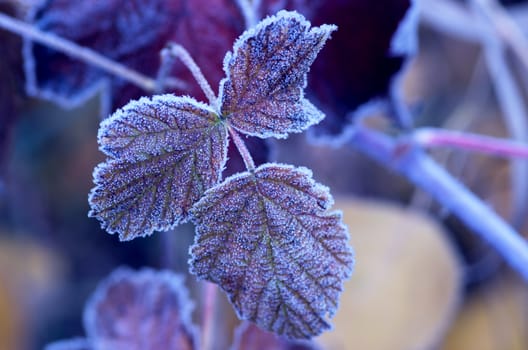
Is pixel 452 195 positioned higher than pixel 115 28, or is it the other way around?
pixel 115 28

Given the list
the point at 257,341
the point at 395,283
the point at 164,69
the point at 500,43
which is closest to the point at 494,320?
the point at 395,283

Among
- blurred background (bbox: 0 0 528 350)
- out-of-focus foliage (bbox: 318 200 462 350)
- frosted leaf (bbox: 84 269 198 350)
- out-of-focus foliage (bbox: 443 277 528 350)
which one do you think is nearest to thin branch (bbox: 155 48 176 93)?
blurred background (bbox: 0 0 528 350)

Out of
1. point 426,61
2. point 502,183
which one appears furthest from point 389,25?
point 426,61

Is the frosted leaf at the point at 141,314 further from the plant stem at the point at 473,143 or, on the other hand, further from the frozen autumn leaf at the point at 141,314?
the plant stem at the point at 473,143

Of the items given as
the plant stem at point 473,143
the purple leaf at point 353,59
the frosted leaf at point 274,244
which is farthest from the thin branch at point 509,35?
the frosted leaf at point 274,244

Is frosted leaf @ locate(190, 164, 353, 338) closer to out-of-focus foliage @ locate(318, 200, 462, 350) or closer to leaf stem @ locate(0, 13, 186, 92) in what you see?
leaf stem @ locate(0, 13, 186, 92)

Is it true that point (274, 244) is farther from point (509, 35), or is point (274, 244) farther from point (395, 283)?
point (509, 35)
